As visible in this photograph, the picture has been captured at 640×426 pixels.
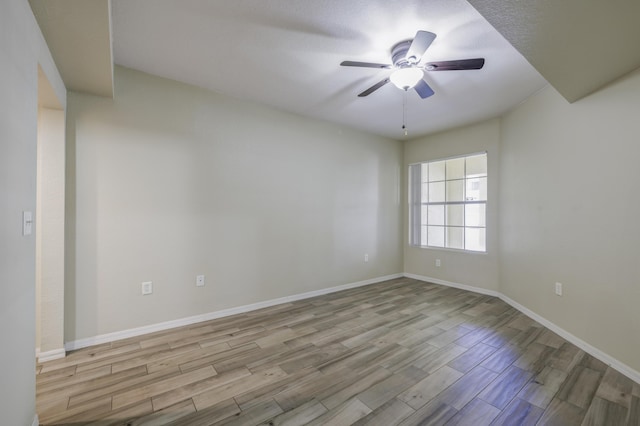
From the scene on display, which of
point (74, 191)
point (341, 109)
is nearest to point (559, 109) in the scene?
point (341, 109)

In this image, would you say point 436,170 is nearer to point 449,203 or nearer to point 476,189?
point 449,203

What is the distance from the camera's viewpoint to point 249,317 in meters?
3.14

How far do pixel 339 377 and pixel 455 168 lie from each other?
3942mm

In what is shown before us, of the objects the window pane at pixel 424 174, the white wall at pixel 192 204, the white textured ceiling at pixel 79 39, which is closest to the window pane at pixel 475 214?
the window pane at pixel 424 174

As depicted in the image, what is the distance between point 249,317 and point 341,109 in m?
2.82

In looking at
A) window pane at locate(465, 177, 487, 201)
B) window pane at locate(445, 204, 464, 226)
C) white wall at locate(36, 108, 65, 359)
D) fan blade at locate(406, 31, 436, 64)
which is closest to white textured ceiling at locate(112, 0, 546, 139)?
fan blade at locate(406, 31, 436, 64)

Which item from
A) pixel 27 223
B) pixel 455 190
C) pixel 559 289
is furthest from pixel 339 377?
pixel 455 190

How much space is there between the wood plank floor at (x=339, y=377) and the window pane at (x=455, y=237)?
1667 mm

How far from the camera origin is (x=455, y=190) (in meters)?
4.62

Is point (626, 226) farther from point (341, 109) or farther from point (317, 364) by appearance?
point (341, 109)

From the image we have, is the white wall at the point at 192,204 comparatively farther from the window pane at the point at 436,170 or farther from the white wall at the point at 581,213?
the white wall at the point at 581,213

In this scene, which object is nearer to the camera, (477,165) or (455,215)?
(477,165)

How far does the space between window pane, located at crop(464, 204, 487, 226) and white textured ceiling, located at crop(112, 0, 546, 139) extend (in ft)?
4.92

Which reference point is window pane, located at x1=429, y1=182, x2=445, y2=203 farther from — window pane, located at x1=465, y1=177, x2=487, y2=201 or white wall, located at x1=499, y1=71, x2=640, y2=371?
white wall, located at x1=499, y1=71, x2=640, y2=371
